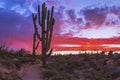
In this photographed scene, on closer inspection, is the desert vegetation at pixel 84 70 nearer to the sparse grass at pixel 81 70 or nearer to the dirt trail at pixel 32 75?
the sparse grass at pixel 81 70

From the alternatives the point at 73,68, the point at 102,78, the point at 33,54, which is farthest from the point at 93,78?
the point at 33,54

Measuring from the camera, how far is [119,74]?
22.3 metres

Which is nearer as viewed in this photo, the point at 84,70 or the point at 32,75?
the point at 32,75

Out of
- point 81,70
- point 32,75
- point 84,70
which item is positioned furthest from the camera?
point 81,70

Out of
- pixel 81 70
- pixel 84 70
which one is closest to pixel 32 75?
pixel 84 70

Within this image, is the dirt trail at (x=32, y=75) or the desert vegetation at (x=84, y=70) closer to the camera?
the dirt trail at (x=32, y=75)

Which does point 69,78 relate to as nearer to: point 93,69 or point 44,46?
point 93,69

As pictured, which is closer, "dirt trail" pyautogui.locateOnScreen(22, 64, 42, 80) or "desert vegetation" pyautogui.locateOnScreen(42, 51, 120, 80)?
"dirt trail" pyautogui.locateOnScreen(22, 64, 42, 80)

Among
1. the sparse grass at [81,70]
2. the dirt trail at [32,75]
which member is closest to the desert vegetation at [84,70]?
the sparse grass at [81,70]

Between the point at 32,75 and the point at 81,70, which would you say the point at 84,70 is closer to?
the point at 81,70

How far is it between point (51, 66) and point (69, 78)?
554 centimetres

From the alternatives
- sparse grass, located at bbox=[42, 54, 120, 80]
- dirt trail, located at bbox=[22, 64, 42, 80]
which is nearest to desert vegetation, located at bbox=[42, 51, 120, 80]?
sparse grass, located at bbox=[42, 54, 120, 80]

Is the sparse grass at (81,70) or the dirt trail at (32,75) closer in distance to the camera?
the dirt trail at (32,75)

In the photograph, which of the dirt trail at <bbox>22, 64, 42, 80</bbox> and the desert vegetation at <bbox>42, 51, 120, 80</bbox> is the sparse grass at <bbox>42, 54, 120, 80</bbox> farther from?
the dirt trail at <bbox>22, 64, 42, 80</bbox>
